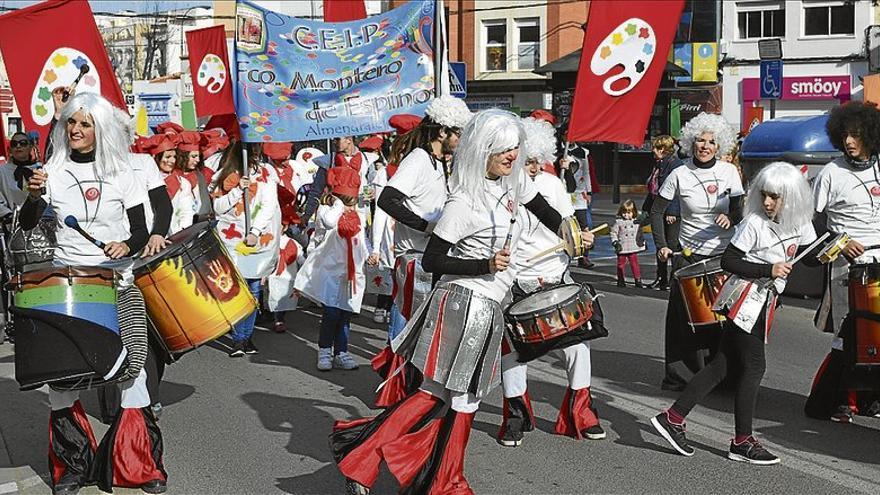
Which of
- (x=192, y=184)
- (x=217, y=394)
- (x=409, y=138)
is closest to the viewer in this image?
(x=409, y=138)

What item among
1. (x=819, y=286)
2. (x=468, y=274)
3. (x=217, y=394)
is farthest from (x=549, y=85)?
(x=468, y=274)

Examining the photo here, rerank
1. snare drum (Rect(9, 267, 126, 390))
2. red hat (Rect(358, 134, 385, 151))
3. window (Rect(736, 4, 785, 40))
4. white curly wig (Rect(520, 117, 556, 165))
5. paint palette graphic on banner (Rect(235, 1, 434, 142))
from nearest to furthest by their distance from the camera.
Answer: snare drum (Rect(9, 267, 126, 390)), white curly wig (Rect(520, 117, 556, 165)), paint palette graphic on banner (Rect(235, 1, 434, 142)), red hat (Rect(358, 134, 385, 151)), window (Rect(736, 4, 785, 40))

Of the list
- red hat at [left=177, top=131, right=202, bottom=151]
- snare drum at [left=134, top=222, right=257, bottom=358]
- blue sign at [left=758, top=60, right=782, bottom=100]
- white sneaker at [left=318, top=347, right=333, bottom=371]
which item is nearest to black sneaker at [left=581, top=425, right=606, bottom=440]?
snare drum at [left=134, top=222, right=257, bottom=358]

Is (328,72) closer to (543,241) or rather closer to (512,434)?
(543,241)

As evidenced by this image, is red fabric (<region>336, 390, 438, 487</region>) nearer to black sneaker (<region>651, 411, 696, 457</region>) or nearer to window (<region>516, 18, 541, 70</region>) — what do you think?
black sneaker (<region>651, 411, 696, 457</region>)

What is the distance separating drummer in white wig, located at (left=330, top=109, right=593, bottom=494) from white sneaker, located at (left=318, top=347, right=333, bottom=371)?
11.6ft

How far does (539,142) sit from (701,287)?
1.28 meters

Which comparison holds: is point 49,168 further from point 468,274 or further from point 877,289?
point 877,289

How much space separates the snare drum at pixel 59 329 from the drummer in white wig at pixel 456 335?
3.80 feet

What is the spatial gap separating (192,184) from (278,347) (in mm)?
1561

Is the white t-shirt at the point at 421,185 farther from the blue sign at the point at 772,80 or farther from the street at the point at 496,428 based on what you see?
the blue sign at the point at 772,80

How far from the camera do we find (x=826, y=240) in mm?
6715

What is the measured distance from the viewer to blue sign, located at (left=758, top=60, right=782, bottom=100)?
17500 millimetres

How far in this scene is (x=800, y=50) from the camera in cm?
3403
